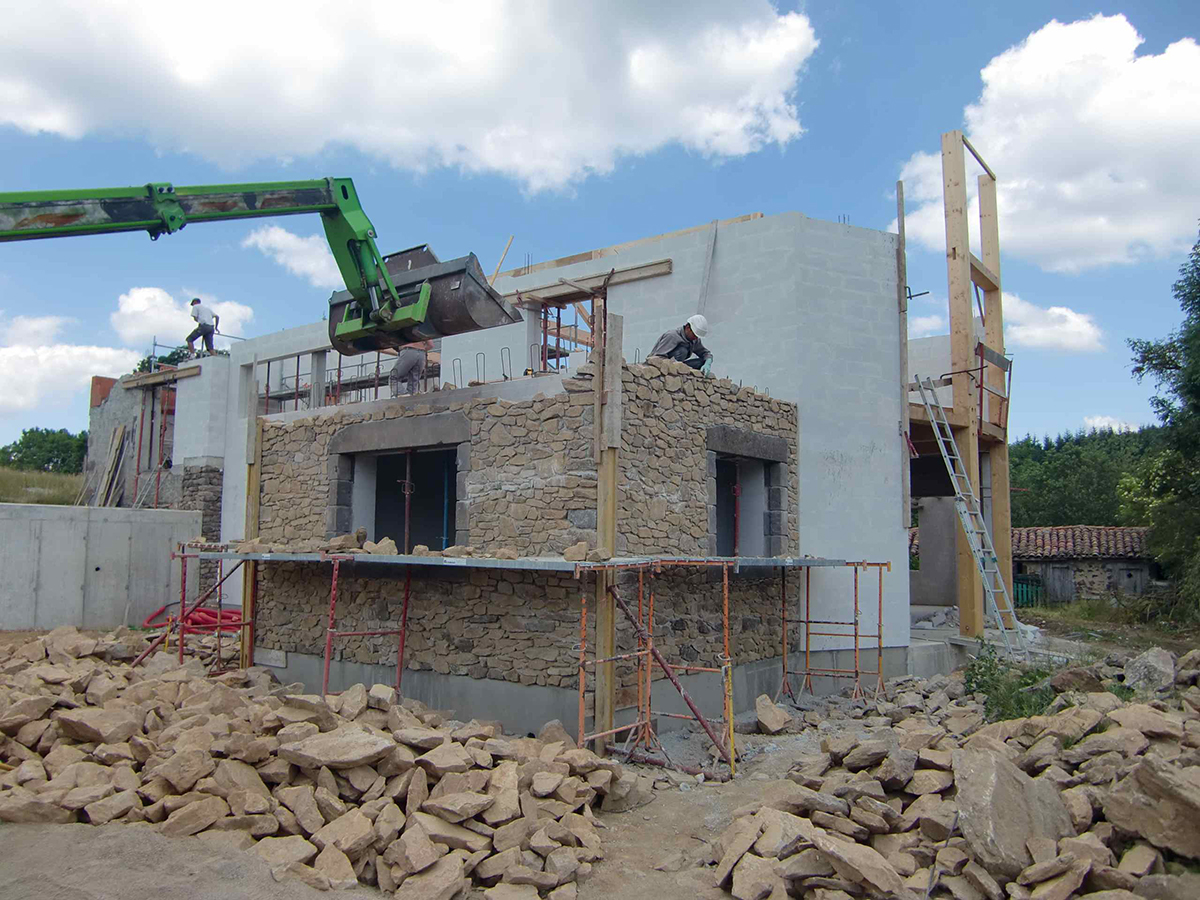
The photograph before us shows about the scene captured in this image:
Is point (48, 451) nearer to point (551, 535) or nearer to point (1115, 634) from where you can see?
point (551, 535)

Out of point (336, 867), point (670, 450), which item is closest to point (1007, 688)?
point (670, 450)

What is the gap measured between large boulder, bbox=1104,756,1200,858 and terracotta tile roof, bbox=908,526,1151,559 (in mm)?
18365

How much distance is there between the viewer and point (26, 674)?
912 centimetres

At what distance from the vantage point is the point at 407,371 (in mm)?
12078

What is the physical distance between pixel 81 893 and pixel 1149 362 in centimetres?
1902

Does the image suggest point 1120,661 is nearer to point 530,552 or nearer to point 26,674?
point 530,552

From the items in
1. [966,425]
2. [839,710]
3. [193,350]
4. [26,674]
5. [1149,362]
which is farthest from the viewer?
[193,350]

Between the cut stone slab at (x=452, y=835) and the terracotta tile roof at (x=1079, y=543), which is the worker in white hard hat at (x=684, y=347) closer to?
the cut stone slab at (x=452, y=835)

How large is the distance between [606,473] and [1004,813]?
16.0 feet

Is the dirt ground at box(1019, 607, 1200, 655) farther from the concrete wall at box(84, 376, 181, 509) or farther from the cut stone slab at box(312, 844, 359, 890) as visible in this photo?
the concrete wall at box(84, 376, 181, 509)

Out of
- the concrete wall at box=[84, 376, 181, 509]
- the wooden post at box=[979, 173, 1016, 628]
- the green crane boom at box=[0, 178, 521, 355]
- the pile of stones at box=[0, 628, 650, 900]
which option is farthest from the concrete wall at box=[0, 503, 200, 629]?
the wooden post at box=[979, 173, 1016, 628]

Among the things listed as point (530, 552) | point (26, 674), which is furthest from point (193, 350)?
point (530, 552)

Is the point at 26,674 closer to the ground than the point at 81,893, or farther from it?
farther from it

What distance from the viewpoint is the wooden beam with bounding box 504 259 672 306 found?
43.8 ft
